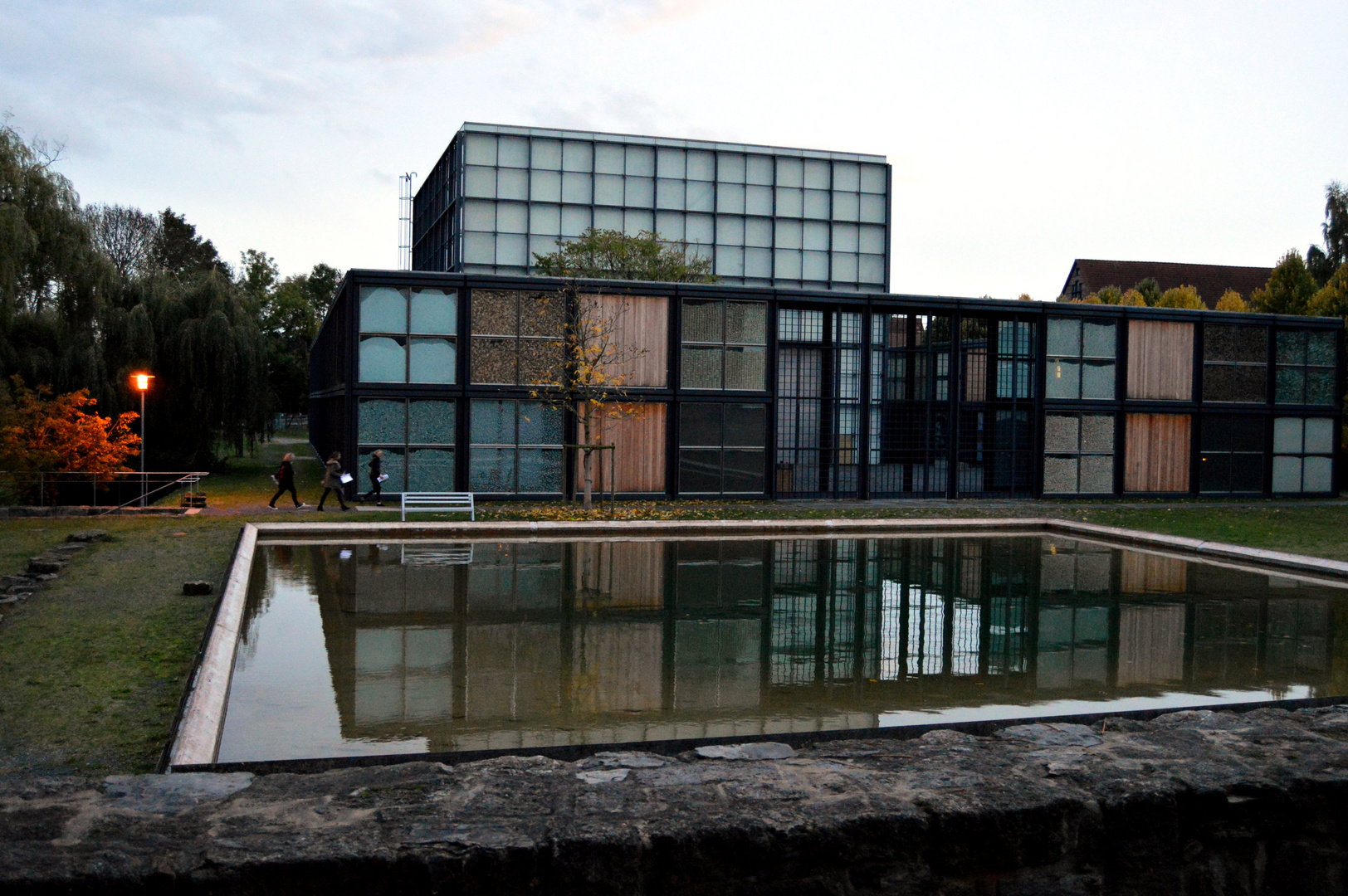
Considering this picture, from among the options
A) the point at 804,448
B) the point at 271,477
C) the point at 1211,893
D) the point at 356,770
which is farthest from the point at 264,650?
the point at 271,477

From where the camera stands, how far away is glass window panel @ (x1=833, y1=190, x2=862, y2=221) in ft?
197

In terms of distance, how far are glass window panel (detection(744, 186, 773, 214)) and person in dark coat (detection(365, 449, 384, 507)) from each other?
124 feet

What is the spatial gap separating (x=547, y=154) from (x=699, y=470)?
34.2 m

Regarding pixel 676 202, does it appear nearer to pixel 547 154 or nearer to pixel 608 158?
pixel 608 158

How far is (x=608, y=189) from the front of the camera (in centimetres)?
5744

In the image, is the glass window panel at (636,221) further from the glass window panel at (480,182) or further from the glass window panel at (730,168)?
the glass window panel at (480,182)

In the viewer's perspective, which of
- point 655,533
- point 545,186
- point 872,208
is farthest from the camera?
point 872,208

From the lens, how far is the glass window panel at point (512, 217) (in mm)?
55844

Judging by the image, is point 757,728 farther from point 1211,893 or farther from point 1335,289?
point 1335,289

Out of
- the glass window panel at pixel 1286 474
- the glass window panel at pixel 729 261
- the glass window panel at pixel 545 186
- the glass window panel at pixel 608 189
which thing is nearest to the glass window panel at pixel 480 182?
the glass window panel at pixel 545 186

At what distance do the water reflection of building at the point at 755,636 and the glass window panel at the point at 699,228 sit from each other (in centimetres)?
4235

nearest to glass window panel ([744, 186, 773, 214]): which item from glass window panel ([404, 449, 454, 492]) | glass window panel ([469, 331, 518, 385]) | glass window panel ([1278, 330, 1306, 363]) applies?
glass window panel ([1278, 330, 1306, 363])

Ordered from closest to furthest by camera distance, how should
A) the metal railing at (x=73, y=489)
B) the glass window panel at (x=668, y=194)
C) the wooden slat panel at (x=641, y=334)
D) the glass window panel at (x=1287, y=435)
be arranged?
the metal railing at (x=73, y=489), the wooden slat panel at (x=641, y=334), the glass window panel at (x=1287, y=435), the glass window panel at (x=668, y=194)

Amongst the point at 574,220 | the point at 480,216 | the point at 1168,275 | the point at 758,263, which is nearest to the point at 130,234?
the point at 480,216
